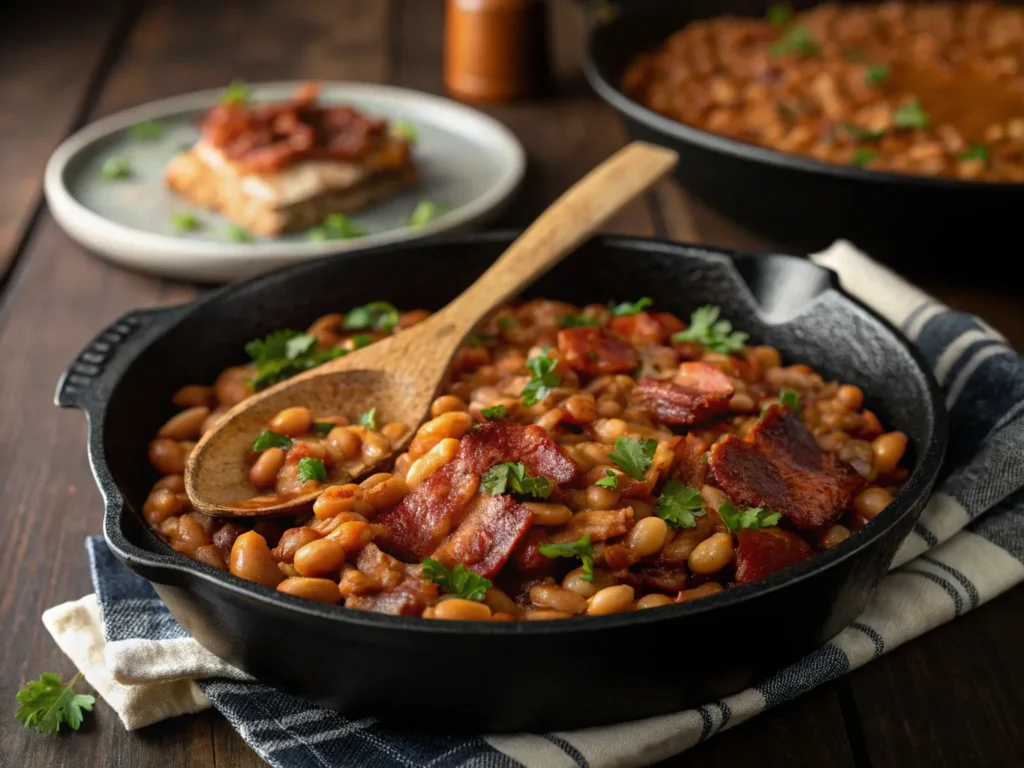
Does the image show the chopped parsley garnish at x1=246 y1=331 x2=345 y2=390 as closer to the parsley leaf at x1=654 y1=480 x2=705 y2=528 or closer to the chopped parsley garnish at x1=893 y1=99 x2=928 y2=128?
the parsley leaf at x1=654 y1=480 x2=705 y2=528

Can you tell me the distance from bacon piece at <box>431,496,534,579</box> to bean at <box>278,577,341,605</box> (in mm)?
193

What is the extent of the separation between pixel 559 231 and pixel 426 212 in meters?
1.04

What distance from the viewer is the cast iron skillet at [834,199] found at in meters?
3.21

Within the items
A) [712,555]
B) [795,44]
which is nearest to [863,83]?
[795,44]

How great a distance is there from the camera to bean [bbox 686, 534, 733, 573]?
206 cm

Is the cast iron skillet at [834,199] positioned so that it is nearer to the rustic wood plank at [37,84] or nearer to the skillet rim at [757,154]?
the skillet rim at [757,154]

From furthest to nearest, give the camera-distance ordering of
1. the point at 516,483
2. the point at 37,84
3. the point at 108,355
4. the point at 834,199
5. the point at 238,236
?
the point at 37,84, the point at 238,236, the point at 834,199, the point at 108,355, the point at 516,483

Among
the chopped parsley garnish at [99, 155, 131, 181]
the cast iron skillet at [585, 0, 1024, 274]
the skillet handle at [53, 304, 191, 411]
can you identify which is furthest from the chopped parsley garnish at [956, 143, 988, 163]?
the chopped parsley garnish at [99, 155, 131, 181]

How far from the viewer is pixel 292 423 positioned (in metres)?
Answer: 2.42

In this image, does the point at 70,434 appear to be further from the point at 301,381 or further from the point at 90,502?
the point at 301,381

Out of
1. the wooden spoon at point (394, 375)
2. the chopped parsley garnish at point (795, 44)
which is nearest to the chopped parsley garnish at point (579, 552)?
the wooden spoon at point (394, 375)

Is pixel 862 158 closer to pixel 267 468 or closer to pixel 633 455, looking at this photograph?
pixel 633 455

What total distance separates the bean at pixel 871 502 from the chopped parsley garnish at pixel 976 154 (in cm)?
174

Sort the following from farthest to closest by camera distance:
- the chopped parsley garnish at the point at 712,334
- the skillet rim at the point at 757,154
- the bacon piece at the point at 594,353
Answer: the skillet rim at the point at 757,154 → the chopped parsley garnish at the point at 712,334 → the bacon piece at the point at 594,353
